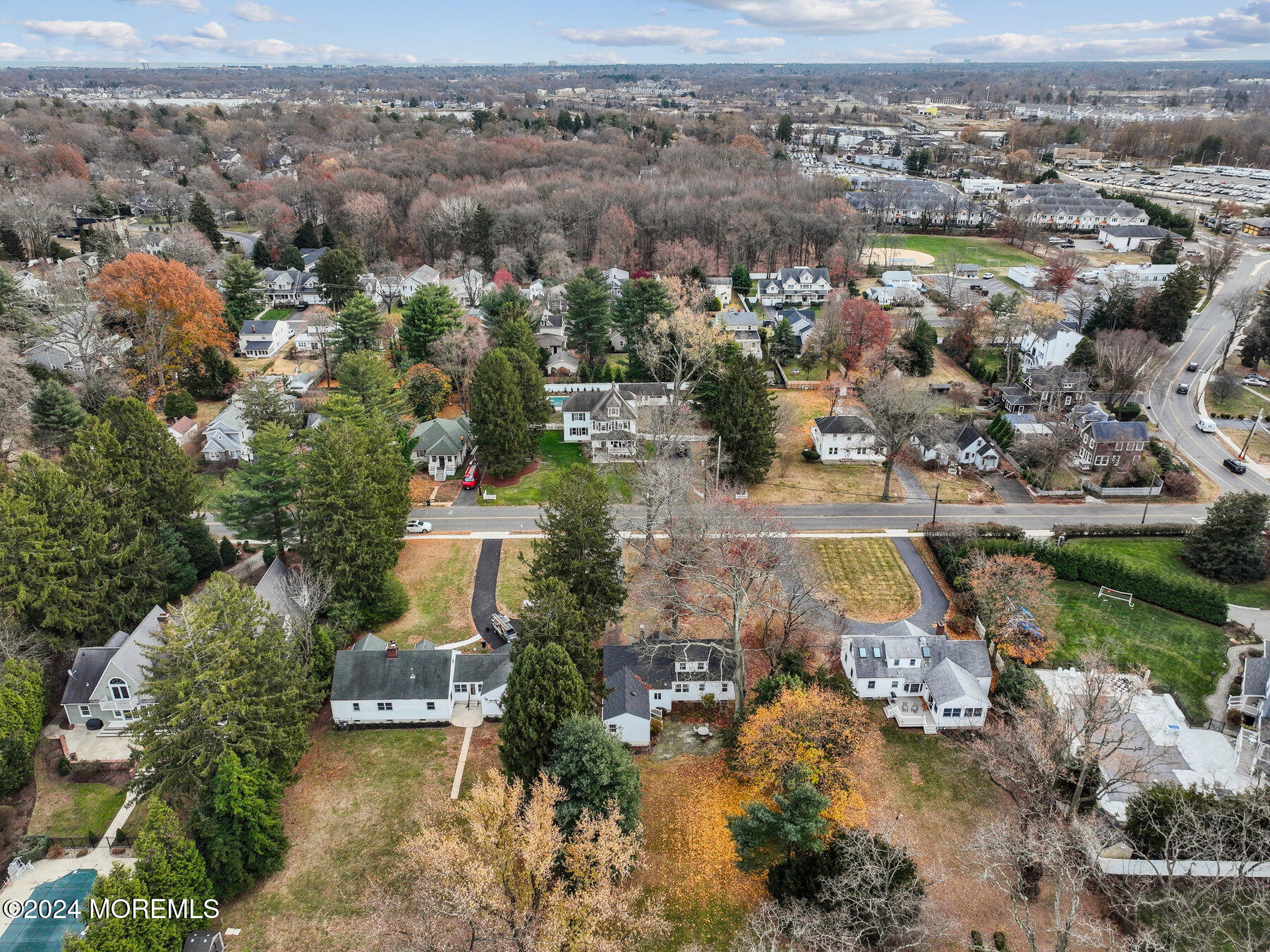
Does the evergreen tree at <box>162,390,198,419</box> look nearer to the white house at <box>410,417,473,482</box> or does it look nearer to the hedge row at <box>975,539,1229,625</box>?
the white house at <box>410,417,473,482</box>

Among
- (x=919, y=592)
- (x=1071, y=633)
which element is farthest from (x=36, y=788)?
(x=1071, y=633)

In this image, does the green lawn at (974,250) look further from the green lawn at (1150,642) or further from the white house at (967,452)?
the green lawn at (1150,642)

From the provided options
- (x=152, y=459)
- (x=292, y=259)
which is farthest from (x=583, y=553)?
(x=292, y=259)

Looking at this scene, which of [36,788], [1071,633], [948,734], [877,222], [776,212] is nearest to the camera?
[36,788]

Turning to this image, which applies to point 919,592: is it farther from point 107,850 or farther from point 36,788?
point 36,788

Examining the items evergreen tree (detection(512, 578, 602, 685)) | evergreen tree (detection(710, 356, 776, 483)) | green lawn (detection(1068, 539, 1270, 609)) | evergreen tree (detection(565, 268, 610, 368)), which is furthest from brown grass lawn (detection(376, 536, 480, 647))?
green lawn (detection(1068, 539, 1270, 609))

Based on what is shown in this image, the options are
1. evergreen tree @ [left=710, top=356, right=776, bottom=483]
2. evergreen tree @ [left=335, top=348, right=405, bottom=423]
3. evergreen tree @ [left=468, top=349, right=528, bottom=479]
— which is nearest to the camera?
evergreen tree @ [left=710, top=356, right=776, bottom=483]

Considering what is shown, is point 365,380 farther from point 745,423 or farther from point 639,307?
point 639,307
